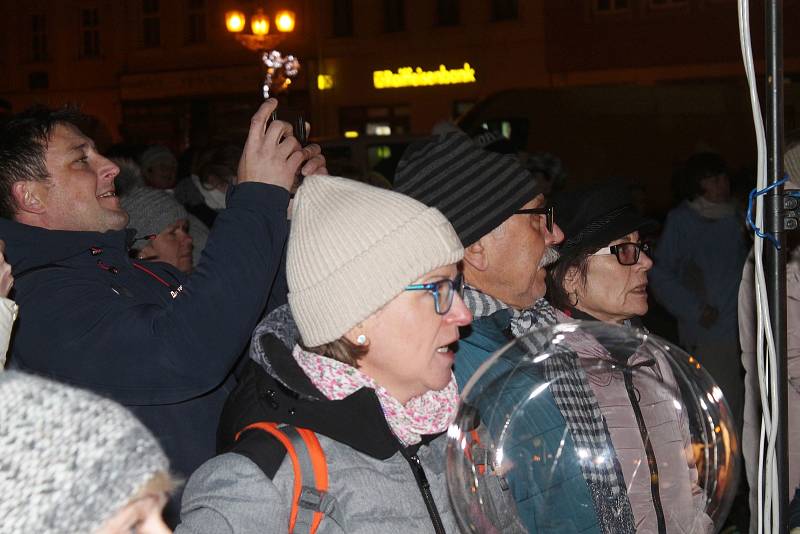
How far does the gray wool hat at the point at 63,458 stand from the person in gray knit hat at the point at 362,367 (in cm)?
60

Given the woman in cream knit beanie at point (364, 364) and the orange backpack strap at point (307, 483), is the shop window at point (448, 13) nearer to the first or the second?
the woman in cream knit beanie at point (364, 364)

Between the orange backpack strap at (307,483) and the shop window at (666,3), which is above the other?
the shop window at (666,3)

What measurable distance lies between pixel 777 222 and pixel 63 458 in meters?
1.64

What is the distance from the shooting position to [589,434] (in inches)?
77.5

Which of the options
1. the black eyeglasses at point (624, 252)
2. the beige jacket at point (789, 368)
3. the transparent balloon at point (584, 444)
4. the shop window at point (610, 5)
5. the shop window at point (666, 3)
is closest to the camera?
the transparent balloon at point (584, 444)

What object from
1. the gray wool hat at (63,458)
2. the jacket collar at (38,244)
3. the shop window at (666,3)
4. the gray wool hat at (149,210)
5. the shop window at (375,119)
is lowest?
the gray wool hat at (63,458)

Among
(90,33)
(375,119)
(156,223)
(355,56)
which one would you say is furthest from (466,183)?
(90,33)

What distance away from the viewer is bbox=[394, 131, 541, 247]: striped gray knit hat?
9.08 feet

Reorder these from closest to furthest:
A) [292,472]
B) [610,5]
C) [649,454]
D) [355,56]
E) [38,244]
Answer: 1. [292,472]
2. [649,454]
3. [38,244]
4. [610,5]
5. [355,56]

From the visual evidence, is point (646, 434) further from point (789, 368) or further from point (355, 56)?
point (355, 56)

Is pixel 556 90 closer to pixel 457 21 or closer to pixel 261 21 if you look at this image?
pixel 261 21

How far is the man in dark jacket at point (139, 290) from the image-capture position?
2.42 metres

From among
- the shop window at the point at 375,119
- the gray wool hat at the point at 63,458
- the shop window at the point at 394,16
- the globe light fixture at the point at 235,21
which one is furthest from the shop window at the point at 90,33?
the gray wool hat at the point at 63,458

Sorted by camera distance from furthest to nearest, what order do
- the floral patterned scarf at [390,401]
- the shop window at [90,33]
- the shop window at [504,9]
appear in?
the shop window at [90,33], the shop window at [504,9], the floral patterned scarf at [390,401]
